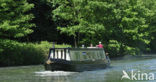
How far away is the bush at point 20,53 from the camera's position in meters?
38.1

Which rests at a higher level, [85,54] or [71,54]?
[71,54]

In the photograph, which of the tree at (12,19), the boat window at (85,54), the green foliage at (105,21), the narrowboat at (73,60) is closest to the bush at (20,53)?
the tree at (12,19)

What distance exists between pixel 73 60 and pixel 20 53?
11.5 m

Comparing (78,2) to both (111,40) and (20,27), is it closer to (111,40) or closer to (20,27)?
(111,40)

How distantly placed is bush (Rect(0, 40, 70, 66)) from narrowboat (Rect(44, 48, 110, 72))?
8.81 m

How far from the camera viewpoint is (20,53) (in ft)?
129

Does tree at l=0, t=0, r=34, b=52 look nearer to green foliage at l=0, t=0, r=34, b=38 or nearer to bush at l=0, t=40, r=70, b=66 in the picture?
green foliage at l=0, t=0, r=34, b=38

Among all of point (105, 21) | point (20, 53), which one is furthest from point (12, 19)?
point (105, 21)

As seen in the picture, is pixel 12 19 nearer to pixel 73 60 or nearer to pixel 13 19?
pixel 13 19

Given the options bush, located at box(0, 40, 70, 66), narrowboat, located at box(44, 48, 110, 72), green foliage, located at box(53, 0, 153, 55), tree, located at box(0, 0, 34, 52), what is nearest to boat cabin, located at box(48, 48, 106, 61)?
narrowboat, located at box(44, 48, 110, 72)

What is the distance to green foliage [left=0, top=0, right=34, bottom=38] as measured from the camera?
3797cm

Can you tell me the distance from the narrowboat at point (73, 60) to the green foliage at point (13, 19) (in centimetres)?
950

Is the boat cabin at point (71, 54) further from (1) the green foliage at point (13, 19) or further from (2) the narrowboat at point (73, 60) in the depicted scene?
(1) the green foliage at point (13, 19)

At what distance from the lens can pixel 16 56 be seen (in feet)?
128
